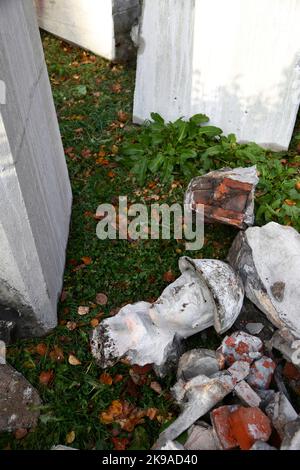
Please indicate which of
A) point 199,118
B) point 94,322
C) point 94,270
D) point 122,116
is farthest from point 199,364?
point 122,116

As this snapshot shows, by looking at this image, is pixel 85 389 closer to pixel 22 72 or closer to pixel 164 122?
pixel 22 72

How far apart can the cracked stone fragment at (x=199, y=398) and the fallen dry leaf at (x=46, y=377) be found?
3.18 feet

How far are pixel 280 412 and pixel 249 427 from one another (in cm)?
28

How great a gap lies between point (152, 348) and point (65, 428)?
0.82m

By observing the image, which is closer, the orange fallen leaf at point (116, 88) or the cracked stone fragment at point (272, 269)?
the cracked stone fragment at point (272, 269)

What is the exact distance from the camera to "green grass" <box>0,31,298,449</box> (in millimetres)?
3043

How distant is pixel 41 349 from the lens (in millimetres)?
3453

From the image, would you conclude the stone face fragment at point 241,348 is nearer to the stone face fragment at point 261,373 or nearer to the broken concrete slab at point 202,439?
the stone face fragment at point 261,373

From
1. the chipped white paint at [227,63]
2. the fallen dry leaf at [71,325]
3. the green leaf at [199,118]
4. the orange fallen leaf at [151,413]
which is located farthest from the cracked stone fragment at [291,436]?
the green leaf at [199,118]

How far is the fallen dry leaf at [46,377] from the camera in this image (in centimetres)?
326

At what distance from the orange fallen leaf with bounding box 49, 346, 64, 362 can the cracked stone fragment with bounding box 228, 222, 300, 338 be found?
1574 mm

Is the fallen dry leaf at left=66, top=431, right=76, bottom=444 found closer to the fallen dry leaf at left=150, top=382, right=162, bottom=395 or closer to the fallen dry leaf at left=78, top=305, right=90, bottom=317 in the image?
the fallen dry leaf at left=150, top=382, right=162, bottom=395
